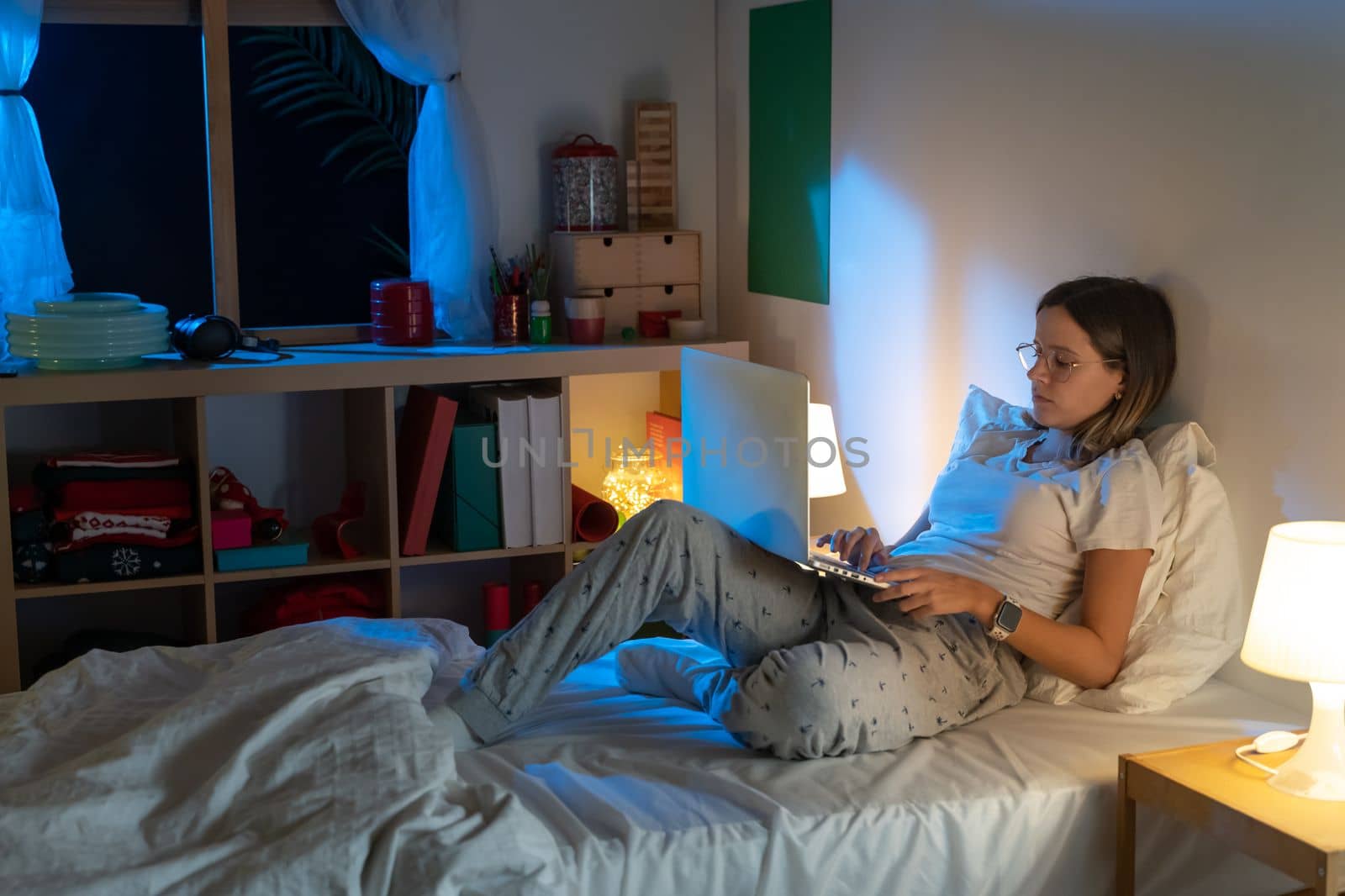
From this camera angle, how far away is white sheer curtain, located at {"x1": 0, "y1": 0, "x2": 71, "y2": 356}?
280cm

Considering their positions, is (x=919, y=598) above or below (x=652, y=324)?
below

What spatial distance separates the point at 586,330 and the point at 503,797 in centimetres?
169

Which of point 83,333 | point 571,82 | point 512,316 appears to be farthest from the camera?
point 571,82

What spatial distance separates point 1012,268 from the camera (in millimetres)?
2412

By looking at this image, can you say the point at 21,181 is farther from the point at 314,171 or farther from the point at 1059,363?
the point at 1059,363

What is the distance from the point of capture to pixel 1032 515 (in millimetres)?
2047

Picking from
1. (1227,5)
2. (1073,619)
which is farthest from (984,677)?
(1227,5)

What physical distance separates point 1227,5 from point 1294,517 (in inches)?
28.0

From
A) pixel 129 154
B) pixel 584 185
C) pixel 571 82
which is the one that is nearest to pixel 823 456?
pixel 584 185

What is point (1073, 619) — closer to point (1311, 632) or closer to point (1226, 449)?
point (1226, 449)

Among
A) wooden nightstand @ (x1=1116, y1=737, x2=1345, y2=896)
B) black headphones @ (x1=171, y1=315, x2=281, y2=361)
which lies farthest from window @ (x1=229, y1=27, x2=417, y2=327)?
wooden nightstand @ (x1=1116, y1=737, x2=1345, y2=896)

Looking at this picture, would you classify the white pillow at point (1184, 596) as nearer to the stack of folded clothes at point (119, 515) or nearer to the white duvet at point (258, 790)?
the white duvet at point (258, 790)

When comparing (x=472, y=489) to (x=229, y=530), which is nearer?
(x=229, y=530)

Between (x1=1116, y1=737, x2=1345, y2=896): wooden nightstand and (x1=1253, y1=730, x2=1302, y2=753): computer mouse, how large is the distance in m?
0.01
